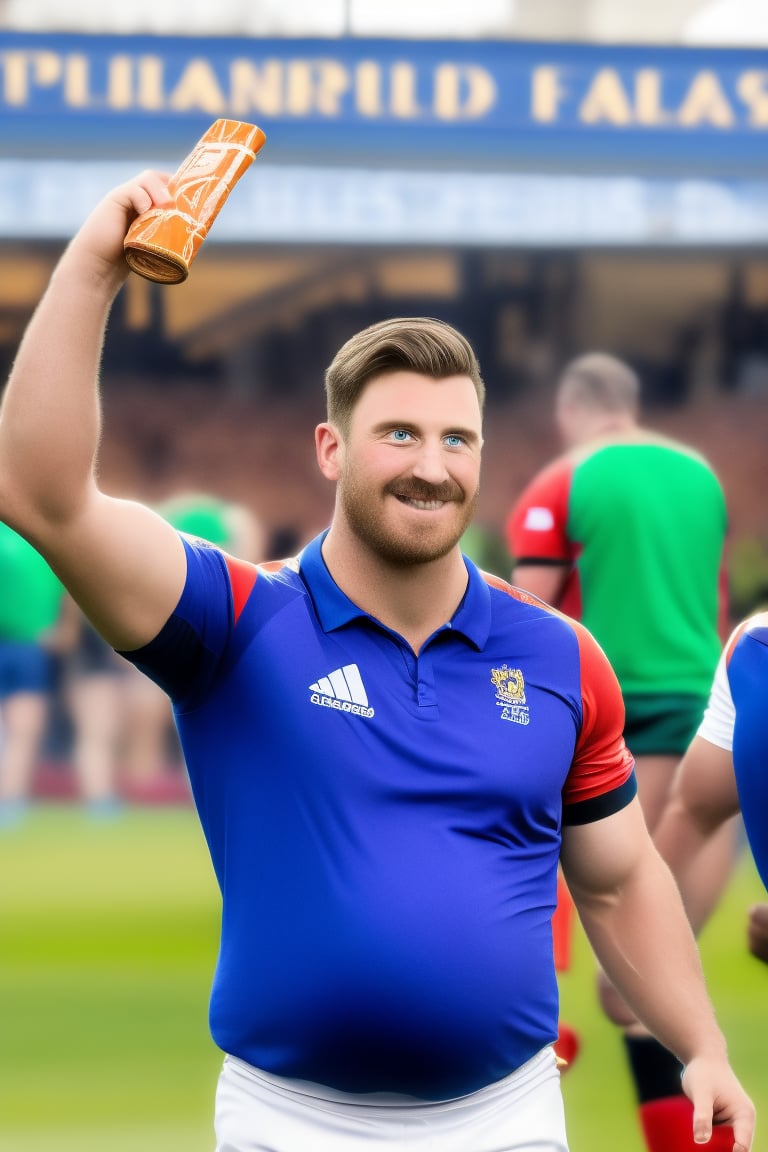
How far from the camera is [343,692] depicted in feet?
7.59

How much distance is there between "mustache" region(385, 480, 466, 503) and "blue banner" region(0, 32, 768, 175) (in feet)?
32.9

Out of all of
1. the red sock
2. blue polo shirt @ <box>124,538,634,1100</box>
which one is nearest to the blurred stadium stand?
the red sock

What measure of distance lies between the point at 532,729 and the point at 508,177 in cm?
1022

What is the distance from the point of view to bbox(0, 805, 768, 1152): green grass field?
4.56 m

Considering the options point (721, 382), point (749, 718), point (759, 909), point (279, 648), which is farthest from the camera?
point (721, 382)

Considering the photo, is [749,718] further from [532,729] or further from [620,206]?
[620,206]

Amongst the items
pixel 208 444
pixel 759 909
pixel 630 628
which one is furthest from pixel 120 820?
pixel 759 909

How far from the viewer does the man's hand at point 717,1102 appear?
248 cm

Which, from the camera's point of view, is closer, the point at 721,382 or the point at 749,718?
the point at 749,718

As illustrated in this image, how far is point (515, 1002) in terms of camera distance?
7.63ft

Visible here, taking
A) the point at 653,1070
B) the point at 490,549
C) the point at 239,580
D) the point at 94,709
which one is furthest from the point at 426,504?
the point at 490,549

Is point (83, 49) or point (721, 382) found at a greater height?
point (83, 49)

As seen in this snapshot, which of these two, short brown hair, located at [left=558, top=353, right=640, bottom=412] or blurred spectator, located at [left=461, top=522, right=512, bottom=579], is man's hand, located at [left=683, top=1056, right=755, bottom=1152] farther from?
blurred spectator, located at [left=461, top=522, right=512, bottom=579]

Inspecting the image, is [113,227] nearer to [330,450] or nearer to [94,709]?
[330,450]
